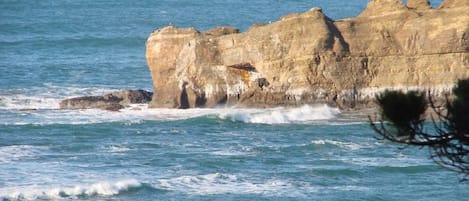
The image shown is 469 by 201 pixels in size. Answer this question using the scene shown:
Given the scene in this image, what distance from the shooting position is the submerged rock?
4184cm

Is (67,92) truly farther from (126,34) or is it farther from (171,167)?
(126,34)

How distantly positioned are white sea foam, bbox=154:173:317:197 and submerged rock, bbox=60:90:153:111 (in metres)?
12.5

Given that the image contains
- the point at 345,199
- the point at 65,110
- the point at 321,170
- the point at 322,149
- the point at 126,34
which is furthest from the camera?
the point at 126,34

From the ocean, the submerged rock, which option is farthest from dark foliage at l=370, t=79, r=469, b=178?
the submerged rock

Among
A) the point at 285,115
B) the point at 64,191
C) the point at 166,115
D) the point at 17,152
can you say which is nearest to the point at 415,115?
the point at 64,191

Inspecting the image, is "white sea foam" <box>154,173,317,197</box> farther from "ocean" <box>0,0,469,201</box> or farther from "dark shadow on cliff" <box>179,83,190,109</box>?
"dark shadow on cliff" <box>179,83,190,109</box>

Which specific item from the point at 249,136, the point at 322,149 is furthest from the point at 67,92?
the point at 322,149

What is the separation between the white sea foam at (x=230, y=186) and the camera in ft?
91.2

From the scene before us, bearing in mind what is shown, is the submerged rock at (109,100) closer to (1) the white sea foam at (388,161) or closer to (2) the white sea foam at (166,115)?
(2) the white sea foam at (166,115)

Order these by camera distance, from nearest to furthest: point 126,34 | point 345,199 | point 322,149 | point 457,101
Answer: point 457,101
point 345,199
point 322,149
point 126,34

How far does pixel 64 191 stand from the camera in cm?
2800

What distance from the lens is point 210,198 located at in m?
27.1

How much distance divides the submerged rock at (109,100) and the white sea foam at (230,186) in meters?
12.5

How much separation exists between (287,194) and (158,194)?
97.8 inches
